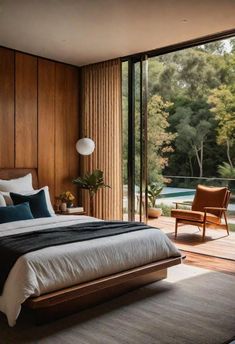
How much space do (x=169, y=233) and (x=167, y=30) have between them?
148 inches

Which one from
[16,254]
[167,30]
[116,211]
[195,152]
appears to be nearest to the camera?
[16,254]

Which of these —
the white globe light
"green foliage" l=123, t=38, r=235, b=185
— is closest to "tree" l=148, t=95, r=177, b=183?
"green foliage" l=123, t=38, r=235, b=185

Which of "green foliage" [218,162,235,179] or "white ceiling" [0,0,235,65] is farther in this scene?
"green foliage" [218,162,235,179]

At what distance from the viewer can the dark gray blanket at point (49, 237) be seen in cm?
303

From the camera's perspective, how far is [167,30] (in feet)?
15.1

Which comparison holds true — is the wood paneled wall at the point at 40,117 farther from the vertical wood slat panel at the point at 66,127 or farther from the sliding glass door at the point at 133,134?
the sliding glass door at the point at 133,134

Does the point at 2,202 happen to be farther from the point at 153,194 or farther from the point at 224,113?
the point at 224,113

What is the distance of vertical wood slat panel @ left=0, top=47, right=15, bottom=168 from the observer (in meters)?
5.38

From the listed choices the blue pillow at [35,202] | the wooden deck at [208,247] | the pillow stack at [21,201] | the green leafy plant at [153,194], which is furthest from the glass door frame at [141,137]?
the green leafy plant at [153,194]

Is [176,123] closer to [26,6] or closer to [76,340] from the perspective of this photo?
[26,6]

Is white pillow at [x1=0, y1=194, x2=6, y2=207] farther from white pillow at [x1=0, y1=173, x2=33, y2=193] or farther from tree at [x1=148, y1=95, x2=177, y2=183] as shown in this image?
tree at [x1=148, y1=95, x2=177, y2=183]

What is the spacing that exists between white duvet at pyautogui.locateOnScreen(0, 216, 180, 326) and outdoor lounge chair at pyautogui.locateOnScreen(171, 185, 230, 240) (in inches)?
83.6

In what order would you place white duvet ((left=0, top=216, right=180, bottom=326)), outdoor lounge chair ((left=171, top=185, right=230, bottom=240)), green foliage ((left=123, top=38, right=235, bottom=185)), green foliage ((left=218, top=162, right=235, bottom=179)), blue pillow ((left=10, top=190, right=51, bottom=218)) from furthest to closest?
green foliage ((left=218, top=162, right=235, bottom=179)), green foliage ((left=123, top=38, right=235, bottom=185)), outdoor lounge chair ((left=171, top=185, right=230, bottom=240)), blue pillow ((left=10, top=190, right=51, bottom=218)), white duvet ((left=0, top=216, right=180, bottom=326))

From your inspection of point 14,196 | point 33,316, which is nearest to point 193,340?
point 33,316
